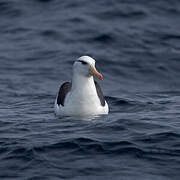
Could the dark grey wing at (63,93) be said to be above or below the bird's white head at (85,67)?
below

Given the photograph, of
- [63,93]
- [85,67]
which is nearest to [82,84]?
[85,67]

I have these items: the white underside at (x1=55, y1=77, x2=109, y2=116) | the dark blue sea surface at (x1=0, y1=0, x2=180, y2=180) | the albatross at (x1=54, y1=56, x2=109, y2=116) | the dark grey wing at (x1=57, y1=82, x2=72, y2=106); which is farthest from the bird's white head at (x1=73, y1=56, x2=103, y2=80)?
the dark blue sea surface at (x1=0, y1=0, x2=180, y2=180)

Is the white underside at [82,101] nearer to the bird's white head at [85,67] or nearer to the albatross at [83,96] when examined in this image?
the albatross at [83,96]

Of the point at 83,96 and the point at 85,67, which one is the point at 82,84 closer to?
the point at 83,96

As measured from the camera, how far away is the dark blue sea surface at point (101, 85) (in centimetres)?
868

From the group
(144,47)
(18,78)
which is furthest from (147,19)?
(18,78)

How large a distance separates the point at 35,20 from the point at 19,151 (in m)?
11.5

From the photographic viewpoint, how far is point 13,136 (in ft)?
33.1

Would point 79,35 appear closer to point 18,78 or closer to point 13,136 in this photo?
point 18,78

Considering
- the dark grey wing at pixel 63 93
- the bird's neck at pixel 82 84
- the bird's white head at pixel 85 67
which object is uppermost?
the bird's white head at pixel 85 67

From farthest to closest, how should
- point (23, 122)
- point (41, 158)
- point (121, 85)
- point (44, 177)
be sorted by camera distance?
1. point (121, 85)
2. point (23, 122)
3. point (41, 158)
4. point (44, 177)

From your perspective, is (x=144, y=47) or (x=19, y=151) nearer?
(x=19, y=151)

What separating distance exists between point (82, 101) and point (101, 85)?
392cm

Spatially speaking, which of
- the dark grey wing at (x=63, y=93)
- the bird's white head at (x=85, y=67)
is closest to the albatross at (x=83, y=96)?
the bird's white head at (x=85, y=67)
